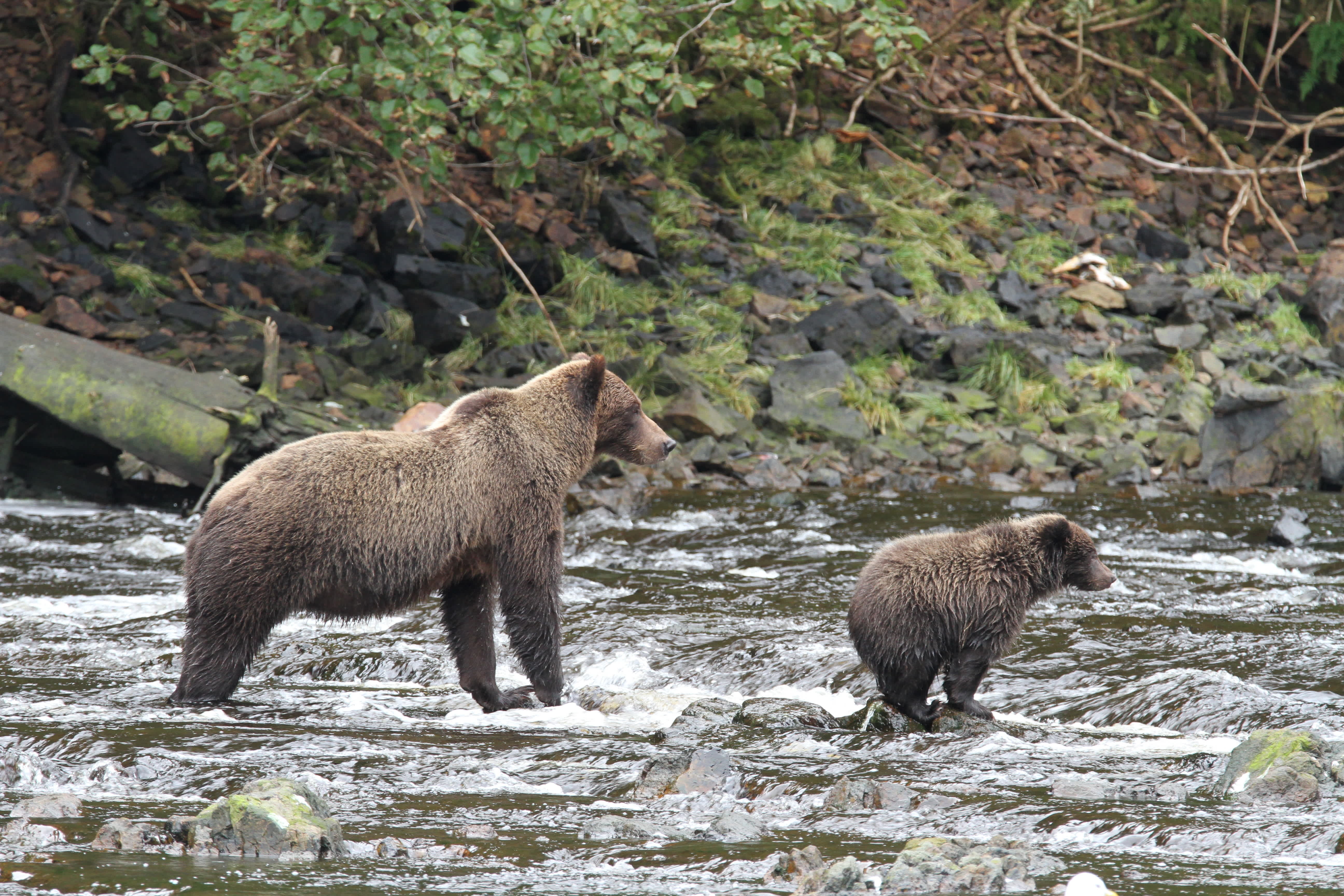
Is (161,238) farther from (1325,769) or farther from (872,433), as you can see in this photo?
(1325,769)

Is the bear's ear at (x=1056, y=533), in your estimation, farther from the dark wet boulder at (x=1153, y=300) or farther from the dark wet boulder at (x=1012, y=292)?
the dark wet boulder at (x=1153, y=300)

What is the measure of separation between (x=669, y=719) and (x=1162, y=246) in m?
17.2

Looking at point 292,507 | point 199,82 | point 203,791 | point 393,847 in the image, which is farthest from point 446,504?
point 199,82

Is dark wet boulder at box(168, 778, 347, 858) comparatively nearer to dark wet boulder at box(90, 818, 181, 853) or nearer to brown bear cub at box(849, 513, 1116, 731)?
dark wet boulder at box(90, 818, 181, 853)

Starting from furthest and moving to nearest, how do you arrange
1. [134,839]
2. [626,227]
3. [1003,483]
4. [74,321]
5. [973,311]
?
1. [626,227]
2. [973,311]
3. [1003,483]
4. [74,321]
5. [134,839]

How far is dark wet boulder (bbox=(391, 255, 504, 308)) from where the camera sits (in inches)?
696

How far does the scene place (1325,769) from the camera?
548 centimetres

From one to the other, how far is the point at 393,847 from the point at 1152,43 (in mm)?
26395

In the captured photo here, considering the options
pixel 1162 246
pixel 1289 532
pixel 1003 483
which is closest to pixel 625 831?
pixel 1289 532

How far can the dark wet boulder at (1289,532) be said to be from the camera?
38.2ft

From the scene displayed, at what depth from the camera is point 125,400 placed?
38.9 feet

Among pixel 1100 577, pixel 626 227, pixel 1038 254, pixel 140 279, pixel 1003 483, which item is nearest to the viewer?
pixel 1100 577

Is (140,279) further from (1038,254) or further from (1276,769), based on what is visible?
(1276,769)

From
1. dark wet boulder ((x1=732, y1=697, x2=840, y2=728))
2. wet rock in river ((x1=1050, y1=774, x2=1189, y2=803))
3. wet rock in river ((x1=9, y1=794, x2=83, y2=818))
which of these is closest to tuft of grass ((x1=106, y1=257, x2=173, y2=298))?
dark wet boulder ((x1=732, y1=697, x2=840, y2=728))
